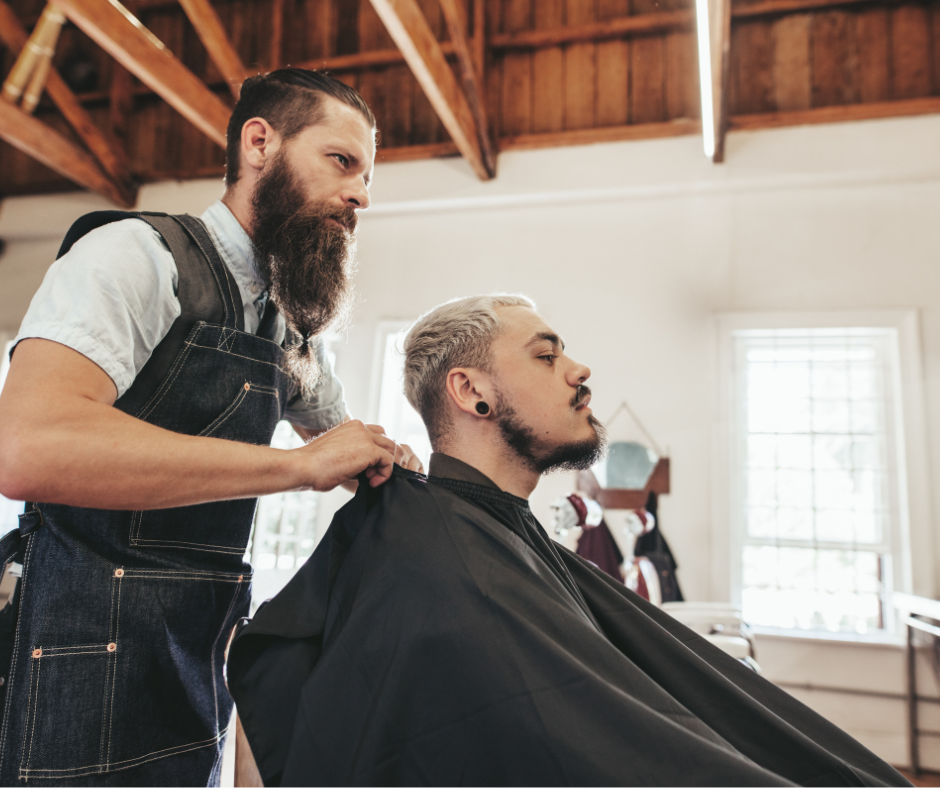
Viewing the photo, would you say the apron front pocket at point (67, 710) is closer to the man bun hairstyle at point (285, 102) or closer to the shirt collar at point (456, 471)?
the shirt collar at point (456, 471)

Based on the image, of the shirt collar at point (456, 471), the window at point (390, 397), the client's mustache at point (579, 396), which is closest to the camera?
the shirt collar at point (456, 471)

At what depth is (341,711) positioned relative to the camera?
97 cm

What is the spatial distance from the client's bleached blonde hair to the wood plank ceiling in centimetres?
282

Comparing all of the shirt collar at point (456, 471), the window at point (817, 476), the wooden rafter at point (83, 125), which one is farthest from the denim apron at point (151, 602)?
the wooden rafter at point (83, 125)

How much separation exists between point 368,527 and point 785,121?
491 cm

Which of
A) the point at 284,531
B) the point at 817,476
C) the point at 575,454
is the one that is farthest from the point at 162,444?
the point at 284,531

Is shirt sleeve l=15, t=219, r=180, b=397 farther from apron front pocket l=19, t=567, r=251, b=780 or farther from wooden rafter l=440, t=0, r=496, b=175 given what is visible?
wooden rafter l=440, t=0, r=496, b=175

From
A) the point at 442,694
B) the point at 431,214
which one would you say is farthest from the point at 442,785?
the point at 431,214

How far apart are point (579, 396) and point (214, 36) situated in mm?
4712

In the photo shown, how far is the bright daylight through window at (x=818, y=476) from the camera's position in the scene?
455cm

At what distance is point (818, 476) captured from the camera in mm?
4707

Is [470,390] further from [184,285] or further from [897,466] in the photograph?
[897,466]

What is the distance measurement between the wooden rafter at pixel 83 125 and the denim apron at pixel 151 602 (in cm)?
546

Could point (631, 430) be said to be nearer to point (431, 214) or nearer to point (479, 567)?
point (431, 214)
